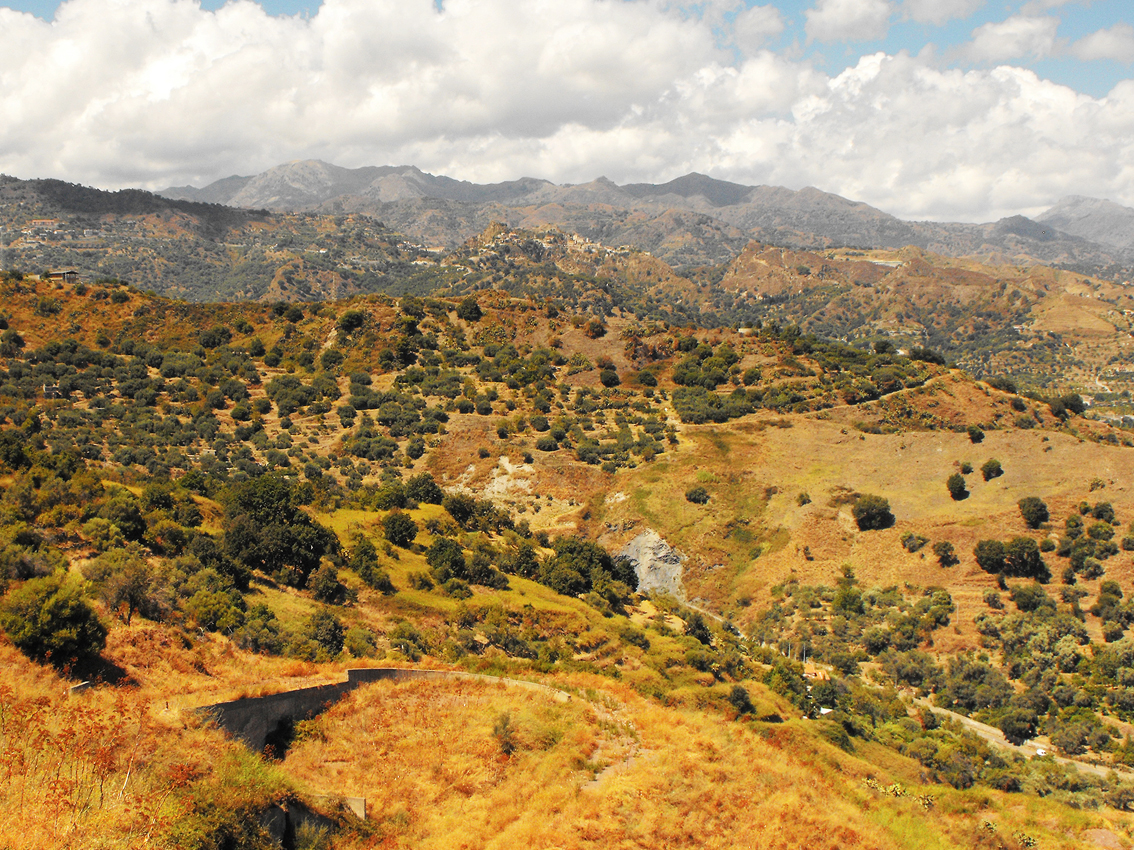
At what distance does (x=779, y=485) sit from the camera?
6094 cm

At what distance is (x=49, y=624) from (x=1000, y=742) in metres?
40.4

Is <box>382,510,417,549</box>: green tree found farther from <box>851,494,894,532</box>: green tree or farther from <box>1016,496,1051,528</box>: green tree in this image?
<box>1016,496,1051,528</box>: green tree

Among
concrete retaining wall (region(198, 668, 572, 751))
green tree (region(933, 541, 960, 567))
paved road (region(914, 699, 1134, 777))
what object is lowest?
paved road (region(914, 699, 1134, 777))

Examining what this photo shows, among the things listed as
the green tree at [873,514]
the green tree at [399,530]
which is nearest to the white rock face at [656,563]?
the green tree at [873,514]

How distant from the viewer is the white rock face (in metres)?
54.4

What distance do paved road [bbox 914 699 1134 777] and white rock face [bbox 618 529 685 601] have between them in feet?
65.5

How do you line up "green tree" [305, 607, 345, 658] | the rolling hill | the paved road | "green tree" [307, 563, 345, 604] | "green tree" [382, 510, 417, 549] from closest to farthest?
the rolling hill
"green tree" [305, 607, 345, 658]
"green tree" [307, 563, 345, 604]
the paved road
"green tree" [382, 510, 417, 549]

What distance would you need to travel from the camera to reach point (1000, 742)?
3381cm

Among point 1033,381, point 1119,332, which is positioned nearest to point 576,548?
point 1033,381

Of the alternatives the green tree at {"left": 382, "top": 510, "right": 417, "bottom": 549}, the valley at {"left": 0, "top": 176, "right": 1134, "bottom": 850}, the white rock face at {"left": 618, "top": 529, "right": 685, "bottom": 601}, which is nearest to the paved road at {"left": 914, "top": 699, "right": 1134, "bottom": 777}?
the valley at {"left": 0, "top": 176, "right": 1134, "bottom": 850}

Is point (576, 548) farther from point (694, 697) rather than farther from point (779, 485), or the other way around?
point (779, 485)

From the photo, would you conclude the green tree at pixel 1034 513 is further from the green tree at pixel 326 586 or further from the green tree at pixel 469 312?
the green tree at pixel 469 312

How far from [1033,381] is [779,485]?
472ft

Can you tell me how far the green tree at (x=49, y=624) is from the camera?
14.9 m
